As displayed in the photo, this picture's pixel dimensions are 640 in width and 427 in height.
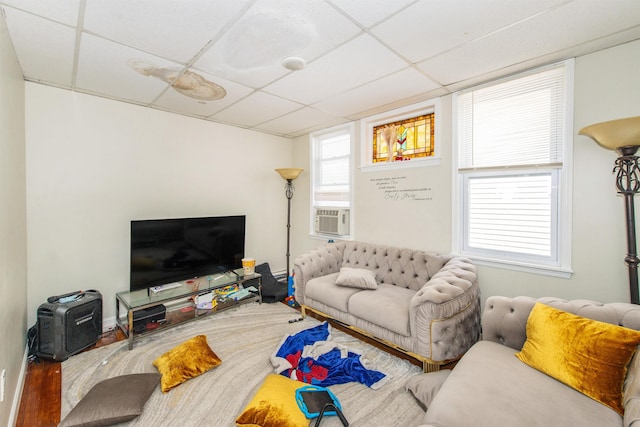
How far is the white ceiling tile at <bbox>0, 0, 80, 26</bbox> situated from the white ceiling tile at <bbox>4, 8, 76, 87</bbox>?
0.07 metres

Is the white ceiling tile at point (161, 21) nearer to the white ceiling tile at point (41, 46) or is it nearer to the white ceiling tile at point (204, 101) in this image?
the white ceiling tile at point (41, 46)

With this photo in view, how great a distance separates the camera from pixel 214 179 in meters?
3.86

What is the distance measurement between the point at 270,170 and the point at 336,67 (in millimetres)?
2487

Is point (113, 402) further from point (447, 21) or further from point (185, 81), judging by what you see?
point (447, 21)

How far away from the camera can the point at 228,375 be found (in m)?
2.22

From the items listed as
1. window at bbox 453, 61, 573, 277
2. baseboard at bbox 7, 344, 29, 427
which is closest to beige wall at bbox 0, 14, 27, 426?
baseboard at bbox 7, 344, 29, 427

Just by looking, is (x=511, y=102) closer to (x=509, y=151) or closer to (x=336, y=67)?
(x=509, y=151)

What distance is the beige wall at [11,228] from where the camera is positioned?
1.65m

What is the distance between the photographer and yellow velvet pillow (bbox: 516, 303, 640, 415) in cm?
132

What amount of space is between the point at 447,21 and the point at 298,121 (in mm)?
2391

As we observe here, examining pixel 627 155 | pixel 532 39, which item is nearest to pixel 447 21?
pixel 532 39

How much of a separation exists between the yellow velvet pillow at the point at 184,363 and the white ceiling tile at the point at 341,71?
251cm

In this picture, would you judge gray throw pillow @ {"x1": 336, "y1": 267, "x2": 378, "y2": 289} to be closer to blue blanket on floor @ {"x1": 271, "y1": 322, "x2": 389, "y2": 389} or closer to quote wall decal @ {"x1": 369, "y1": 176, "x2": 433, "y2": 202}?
blue blanket on floor @ {"x1": 271, "y1": 322, "x2": 389, "y2": 389}

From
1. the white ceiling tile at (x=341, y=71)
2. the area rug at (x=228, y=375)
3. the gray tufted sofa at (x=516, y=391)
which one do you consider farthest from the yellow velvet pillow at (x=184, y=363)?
the white ceiling tile at (x=341, y=71)
